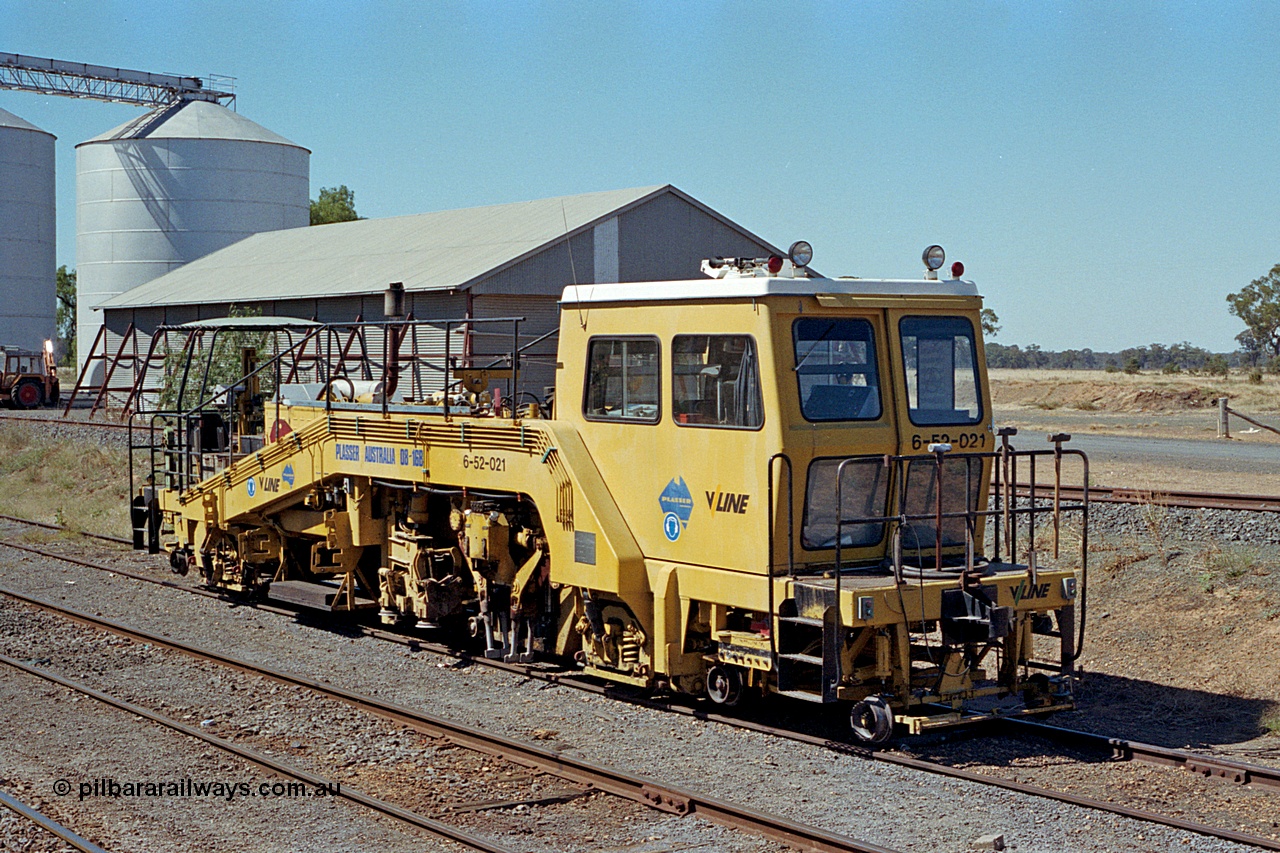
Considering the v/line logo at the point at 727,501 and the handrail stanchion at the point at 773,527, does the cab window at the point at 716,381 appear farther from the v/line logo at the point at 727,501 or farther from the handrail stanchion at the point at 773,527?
the v/line logo at the point at 727,501

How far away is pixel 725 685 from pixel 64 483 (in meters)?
22.1

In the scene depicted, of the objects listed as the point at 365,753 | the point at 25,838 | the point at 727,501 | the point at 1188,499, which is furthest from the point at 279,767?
the point at 1188,499

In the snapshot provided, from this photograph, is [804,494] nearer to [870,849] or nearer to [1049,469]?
[870,849]

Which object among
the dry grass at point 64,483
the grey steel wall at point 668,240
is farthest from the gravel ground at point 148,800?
the grey steel wall at point 668,240

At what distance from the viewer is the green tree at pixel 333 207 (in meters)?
82.9

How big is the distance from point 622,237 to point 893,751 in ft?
76.3

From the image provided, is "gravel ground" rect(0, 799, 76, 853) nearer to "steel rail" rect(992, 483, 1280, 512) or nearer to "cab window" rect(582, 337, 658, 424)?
"cab window" rect(582, 337, 658, 424)

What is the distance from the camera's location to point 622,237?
3109 centimetres

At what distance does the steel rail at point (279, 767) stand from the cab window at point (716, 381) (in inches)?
133

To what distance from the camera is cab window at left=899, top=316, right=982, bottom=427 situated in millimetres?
9641

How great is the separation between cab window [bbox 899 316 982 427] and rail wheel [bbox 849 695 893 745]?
6.80ft

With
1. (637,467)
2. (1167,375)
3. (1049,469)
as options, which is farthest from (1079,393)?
(637,467)

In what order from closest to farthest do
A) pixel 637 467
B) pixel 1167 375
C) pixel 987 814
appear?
pixel 987 814 < pixel 637 467 < pixel 1167 375

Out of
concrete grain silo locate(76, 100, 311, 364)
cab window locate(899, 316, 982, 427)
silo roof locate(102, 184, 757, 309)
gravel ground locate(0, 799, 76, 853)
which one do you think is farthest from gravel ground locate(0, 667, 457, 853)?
concrete grain silo locate(76, 100, 311, 364)
